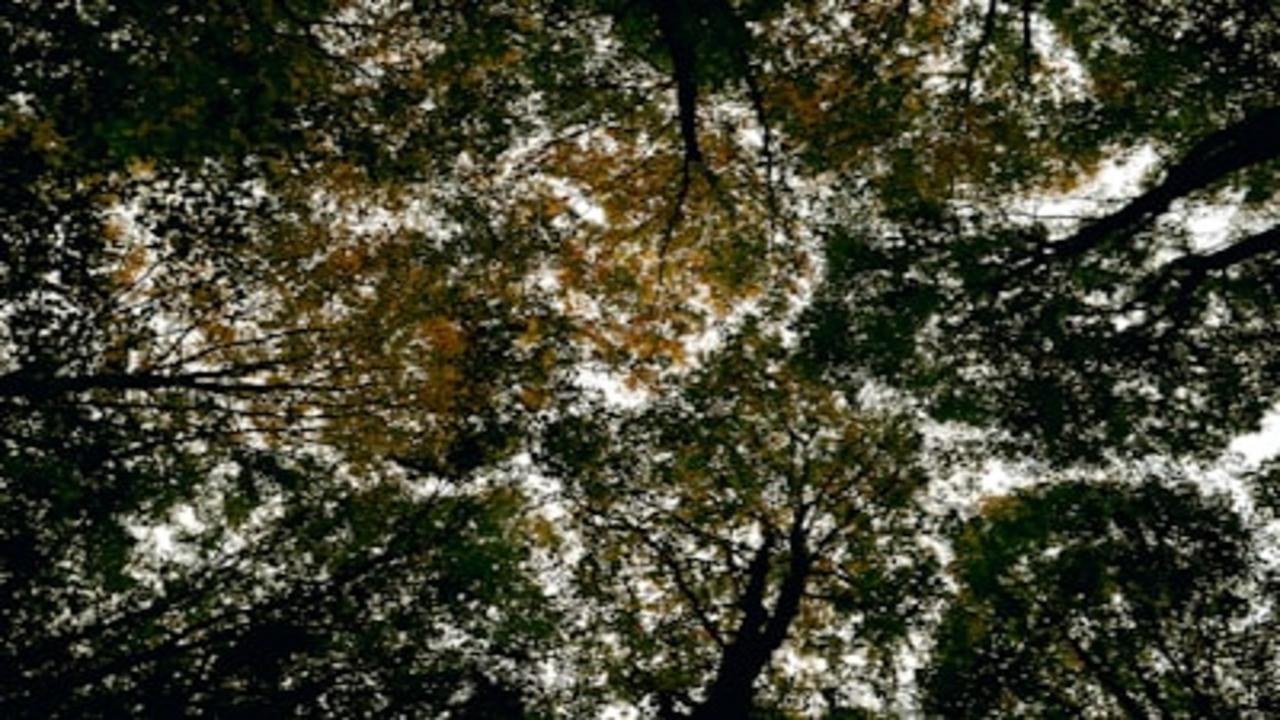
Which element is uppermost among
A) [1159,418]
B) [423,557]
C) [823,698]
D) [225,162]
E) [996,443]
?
[1159,418]

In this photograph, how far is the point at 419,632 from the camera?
11.8 metres

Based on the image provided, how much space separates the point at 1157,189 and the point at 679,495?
945 cm

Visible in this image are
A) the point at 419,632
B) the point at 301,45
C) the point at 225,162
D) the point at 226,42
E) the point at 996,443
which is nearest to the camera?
the point at 226,42

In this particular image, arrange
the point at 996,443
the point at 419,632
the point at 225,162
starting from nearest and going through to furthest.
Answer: the point at 225,162 < the point at 419,632 < the point at 996,443

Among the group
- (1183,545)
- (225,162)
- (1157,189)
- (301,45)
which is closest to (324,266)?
(225,162)

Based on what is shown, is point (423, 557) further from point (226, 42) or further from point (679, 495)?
point (226, 42)

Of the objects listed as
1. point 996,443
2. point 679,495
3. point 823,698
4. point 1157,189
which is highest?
point 996,443

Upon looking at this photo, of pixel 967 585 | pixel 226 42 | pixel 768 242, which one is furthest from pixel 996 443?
pixel 226 42

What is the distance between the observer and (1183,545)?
1388 cm

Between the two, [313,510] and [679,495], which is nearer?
[313,510]

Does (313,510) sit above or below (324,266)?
below

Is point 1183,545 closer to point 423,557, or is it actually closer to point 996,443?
point 996,443

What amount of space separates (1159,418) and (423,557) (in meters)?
12.0

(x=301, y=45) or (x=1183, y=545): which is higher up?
(x=1183, y=545)
